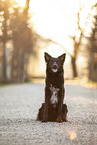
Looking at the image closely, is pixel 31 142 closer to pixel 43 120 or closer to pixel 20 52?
pixel 43 120

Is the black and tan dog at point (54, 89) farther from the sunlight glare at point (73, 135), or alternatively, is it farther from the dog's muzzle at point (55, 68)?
the sunlight glare at point (73, 135)

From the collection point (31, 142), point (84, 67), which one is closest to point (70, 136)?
point (31, 142)

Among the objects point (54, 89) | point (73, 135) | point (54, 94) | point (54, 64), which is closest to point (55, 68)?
point (54, 64)

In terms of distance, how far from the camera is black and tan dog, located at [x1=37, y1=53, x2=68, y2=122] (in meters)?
6.93

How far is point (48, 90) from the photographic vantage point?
711cm

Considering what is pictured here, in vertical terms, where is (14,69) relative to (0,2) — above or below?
below

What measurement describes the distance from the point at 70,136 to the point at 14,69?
36234 millimetres

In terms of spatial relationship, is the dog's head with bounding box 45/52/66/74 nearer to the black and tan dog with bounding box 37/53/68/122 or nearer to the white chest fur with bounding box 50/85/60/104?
the black and tan dog with bounding box 37/53/68/122

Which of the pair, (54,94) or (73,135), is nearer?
(73,135)

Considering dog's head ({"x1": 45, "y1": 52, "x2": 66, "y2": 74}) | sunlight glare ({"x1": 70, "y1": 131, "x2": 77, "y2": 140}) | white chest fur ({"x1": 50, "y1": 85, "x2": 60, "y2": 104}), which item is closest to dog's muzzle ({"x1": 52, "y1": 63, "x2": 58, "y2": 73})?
dog's head ({"x1": 45, "y1": 52, "x2": 66, "y2": 74})

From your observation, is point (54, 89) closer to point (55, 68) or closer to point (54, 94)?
point (54, 94)

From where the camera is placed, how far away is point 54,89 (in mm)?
7098

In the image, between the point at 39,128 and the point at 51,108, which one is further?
the point at 51,108

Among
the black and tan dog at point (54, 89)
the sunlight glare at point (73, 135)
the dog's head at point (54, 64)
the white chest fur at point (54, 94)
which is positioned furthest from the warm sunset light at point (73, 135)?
→ the dog's head at point (54, 64)
